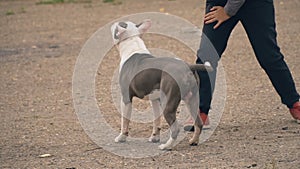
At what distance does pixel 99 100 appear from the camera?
8.80m

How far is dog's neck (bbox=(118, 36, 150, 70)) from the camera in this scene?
666 centimetres

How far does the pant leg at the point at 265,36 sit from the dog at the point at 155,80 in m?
0.71

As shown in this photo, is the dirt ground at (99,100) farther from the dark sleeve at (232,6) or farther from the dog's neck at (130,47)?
the dark sleeve at (232,6)

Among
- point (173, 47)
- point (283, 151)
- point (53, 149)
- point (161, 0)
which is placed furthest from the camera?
point (161, 0)

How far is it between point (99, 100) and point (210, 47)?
7.27ft

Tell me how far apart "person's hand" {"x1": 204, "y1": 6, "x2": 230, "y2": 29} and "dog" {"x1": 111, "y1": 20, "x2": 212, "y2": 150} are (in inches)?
21.8

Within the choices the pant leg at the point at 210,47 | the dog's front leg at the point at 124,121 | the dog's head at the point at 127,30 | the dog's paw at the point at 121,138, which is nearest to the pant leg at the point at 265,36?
the pant leg at the point at 210,47

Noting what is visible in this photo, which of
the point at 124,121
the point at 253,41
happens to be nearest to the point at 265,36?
the point at 253,41

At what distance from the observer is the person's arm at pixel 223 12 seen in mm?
6676

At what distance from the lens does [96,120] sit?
25.7ft

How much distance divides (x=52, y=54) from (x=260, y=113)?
5.10m

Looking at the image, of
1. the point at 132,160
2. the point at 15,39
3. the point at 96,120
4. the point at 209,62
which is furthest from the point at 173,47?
the point at 132,160

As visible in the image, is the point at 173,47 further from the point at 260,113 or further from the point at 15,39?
the point at 260,113

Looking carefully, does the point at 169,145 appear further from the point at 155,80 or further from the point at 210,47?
the point at 210,47
